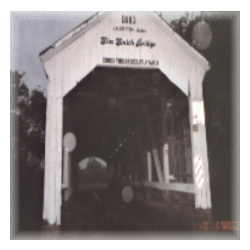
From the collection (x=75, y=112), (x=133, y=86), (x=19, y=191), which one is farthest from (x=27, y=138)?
(x=133, y=86)

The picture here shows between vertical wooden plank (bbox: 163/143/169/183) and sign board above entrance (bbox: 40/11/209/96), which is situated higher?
sign board above entrance (bbox: 40/11/209/96)

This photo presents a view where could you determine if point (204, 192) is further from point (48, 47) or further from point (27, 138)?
point (27, 138)

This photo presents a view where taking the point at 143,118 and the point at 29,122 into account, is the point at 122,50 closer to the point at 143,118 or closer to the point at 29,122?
the point at 143,118

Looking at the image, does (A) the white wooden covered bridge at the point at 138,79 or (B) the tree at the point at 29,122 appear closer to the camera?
(A) the white wooden covered bridge at the point at 138,79

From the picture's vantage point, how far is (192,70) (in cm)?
851

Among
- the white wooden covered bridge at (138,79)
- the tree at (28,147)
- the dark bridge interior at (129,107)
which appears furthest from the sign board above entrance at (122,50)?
the tree at (28,147)
